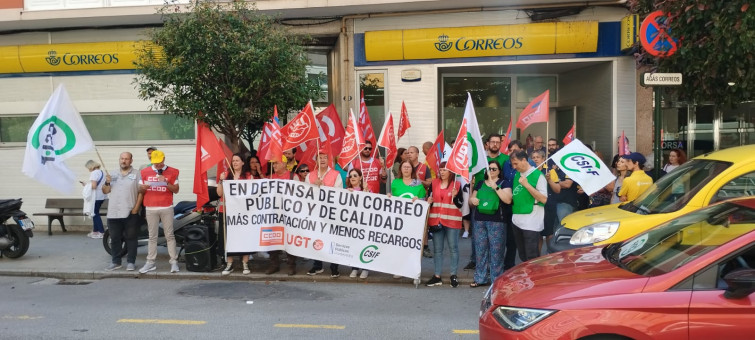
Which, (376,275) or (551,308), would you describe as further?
(376,275)

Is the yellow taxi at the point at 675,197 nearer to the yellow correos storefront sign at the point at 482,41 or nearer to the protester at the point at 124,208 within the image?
the yellow correos storefront sign at the point at 482,41

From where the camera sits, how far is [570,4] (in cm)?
1173

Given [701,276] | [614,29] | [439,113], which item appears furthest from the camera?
[439,113]

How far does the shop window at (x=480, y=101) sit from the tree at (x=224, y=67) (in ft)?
16.2

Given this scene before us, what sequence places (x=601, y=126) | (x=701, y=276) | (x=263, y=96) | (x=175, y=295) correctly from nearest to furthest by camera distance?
(x=701, y=276), (x=175, y=295), (x=263, y=96), (x=601, y=126)

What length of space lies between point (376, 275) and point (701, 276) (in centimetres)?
535

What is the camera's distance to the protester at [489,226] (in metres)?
7.54

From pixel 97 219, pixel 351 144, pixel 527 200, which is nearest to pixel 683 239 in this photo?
pixel 527 200

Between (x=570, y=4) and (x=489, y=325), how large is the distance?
30.9 feet

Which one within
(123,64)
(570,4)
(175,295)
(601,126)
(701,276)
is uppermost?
(570,4)

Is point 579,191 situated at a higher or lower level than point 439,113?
lower

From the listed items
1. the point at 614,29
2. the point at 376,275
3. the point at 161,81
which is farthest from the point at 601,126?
the point at 161,81

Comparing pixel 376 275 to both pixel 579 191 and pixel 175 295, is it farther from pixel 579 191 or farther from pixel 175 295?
pixel 579 191

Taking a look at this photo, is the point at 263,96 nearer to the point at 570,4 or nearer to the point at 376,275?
the point at 376,275
